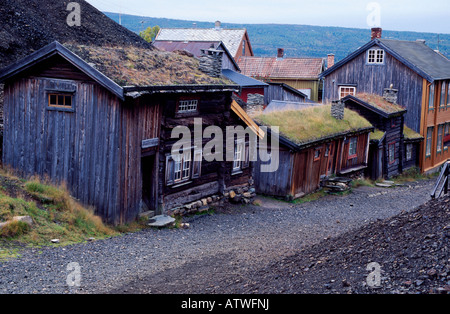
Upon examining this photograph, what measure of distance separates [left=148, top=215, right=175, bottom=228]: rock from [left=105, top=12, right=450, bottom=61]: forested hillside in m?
107

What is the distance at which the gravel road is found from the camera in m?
9.69

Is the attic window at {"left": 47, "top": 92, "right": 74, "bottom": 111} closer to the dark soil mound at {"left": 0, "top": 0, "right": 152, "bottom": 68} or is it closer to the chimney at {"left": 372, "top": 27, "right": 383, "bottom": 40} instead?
the dark soil mound at {"left": 0, "top": 0, "right": 152, "bottom": 68}

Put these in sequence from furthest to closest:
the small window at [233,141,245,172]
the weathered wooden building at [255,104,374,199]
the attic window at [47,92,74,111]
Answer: the weathered wooden building at [255,104,374,199]
the small window at [233,141,245,172]
the attic window at [47,92,74,111]

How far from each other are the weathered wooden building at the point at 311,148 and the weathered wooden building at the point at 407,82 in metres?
6.26

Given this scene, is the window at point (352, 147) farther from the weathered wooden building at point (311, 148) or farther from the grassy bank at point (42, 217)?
the grassy bank at point (42, 217)

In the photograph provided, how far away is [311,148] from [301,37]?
132395mm

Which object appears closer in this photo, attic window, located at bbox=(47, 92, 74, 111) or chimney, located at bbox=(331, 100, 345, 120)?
attic window, located at bbox=(47, 92, 74, 111)

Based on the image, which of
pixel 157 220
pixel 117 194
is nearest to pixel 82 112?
pixel 117 194

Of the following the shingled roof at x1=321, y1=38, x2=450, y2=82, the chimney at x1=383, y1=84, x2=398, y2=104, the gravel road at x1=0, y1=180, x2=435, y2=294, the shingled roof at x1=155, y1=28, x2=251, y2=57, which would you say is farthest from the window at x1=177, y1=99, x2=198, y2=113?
the shingled roof at x1=155, y1=28, x2=251, y2=57

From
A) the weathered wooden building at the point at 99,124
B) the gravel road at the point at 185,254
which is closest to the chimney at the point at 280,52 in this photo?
the gravel road at the point at 185,254

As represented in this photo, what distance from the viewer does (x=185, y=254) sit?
12.7 m

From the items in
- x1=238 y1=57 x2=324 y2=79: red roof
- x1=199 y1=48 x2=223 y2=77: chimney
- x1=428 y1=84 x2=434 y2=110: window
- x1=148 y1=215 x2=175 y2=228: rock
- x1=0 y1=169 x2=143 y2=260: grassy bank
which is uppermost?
x1=238 y1=57 x2=324 y2=79: red roof

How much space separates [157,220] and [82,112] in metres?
3.83
